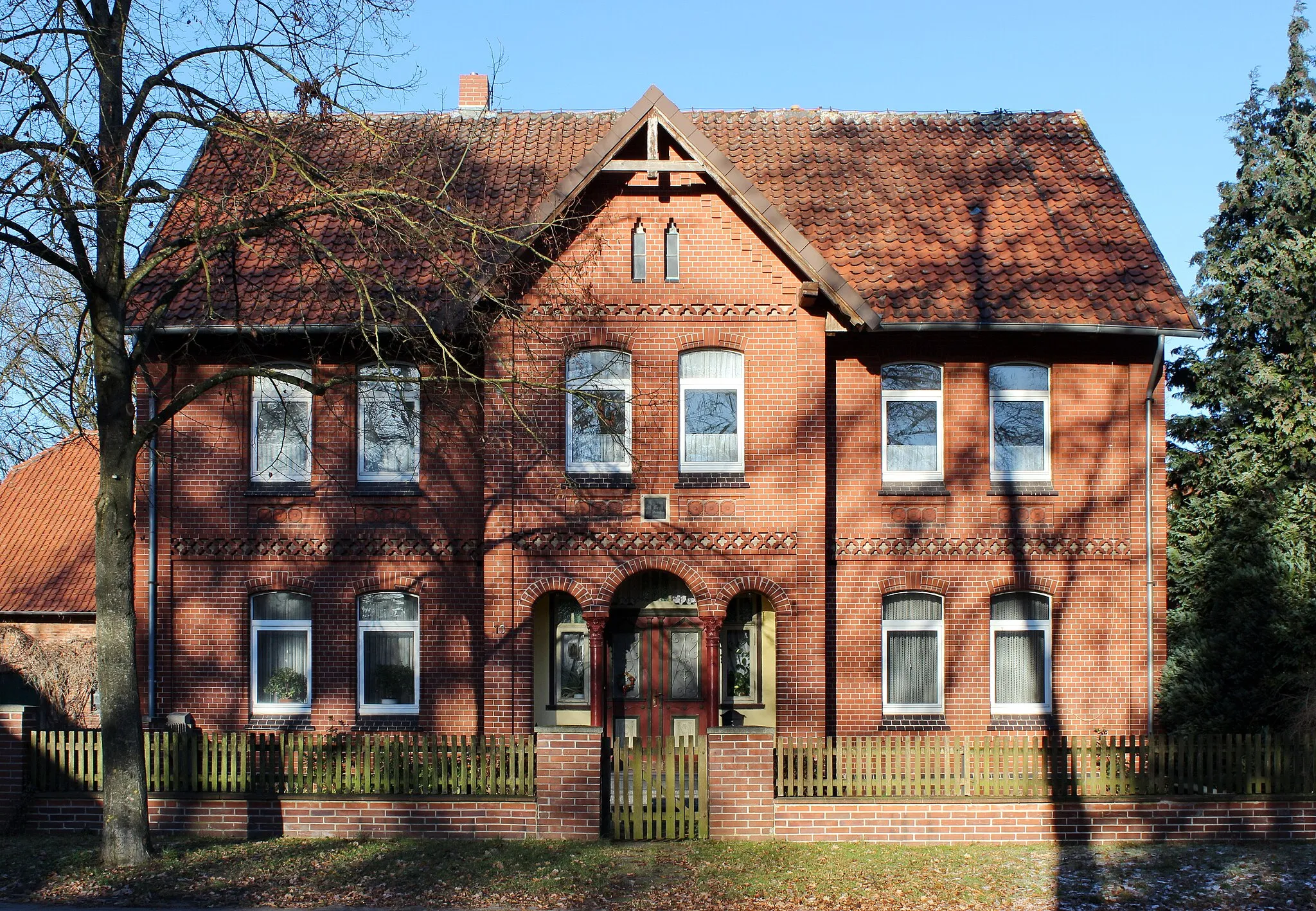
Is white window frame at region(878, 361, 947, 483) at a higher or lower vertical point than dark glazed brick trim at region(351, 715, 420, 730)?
higher

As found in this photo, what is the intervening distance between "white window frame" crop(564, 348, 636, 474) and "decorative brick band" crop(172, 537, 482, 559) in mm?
1744

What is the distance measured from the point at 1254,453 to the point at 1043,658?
3.90 m

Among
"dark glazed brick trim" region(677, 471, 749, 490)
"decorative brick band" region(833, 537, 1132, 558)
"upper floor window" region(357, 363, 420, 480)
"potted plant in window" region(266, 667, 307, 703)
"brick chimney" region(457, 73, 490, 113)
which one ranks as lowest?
"potted plant in window" region(266, 667, 307, 703)

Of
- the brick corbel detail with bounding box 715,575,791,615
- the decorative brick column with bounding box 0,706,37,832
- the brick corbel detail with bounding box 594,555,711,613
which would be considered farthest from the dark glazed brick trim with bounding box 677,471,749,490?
the decorative brick column with bounding box 0,706,37,832

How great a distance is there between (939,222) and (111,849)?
1265 cm

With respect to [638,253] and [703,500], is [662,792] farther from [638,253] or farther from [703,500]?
[638,253]

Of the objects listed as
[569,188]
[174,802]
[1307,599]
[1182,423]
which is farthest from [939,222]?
[174,802]

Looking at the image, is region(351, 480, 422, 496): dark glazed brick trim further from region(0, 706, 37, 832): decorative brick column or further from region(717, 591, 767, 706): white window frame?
region(0, 706, 37, 832): decorative brick column

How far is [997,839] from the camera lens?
13.4m

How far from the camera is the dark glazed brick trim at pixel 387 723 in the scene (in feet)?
55.7

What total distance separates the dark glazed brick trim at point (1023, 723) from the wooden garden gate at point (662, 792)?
536 cm

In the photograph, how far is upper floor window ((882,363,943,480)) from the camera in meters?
17.1

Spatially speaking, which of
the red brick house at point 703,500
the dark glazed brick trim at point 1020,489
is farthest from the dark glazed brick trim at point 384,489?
the dark glazed brick trim at point 1020,489

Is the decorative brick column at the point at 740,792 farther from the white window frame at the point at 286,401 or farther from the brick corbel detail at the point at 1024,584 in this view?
the white window frame at the point at 286,401
